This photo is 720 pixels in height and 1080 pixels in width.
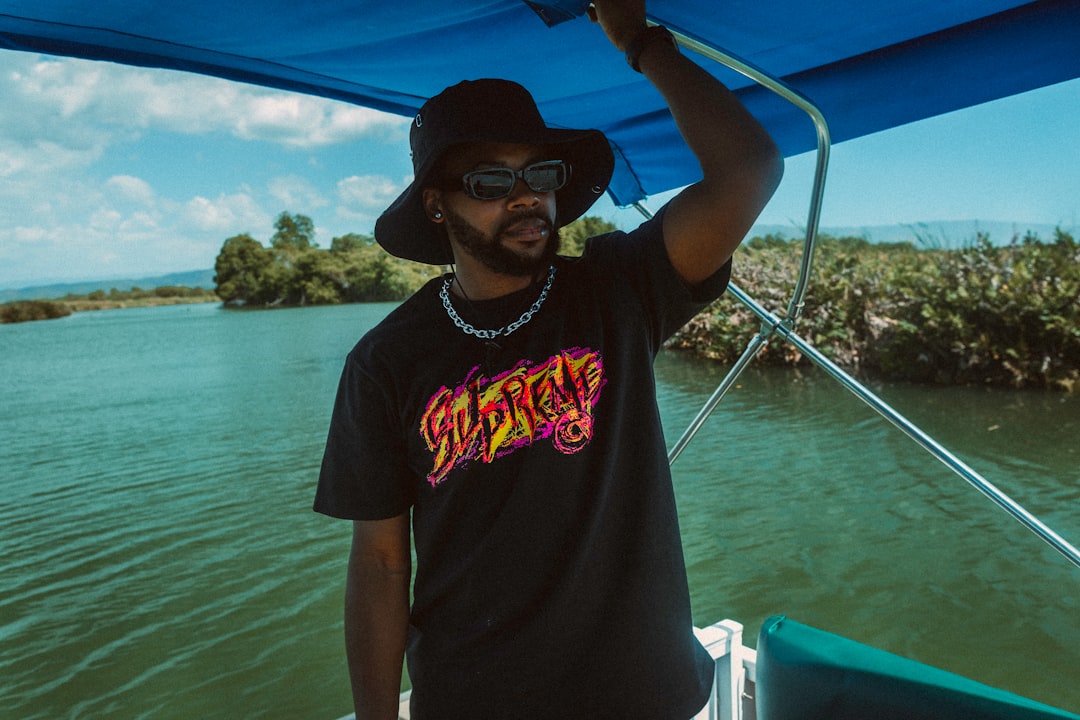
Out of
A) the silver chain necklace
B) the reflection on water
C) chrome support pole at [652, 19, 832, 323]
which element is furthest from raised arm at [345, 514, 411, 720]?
the reflection on water

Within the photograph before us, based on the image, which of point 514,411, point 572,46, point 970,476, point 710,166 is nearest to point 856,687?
point 970,476

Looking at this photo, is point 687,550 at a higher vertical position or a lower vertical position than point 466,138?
lower

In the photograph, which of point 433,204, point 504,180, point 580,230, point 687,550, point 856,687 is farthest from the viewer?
point 580,230

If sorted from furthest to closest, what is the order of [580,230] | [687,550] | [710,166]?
[580,230] → [687,550] → [710,166]

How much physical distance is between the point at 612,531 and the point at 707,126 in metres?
0.64

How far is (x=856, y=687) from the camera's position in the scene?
63.5 inches

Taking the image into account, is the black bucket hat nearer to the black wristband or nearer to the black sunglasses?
the black sunglasses

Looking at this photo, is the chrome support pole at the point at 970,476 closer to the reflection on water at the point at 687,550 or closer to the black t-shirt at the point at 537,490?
the black t-shirt at the point at 537,490

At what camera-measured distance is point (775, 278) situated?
44.8 feet

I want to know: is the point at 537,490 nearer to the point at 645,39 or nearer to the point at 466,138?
the point at 466,138

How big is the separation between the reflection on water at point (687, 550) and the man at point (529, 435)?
13.5 feet

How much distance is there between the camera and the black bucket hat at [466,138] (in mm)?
1254

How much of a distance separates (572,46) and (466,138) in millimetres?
534

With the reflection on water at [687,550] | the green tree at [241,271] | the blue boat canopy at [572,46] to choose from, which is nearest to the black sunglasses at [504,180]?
the blue boat canopy at [572,46]
